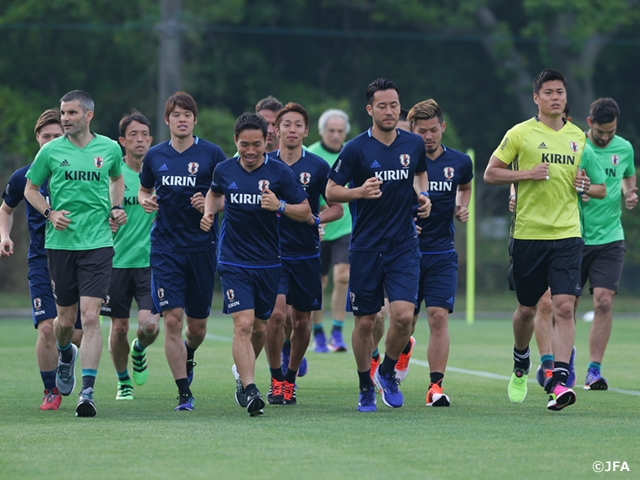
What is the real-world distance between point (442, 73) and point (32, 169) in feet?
67.8

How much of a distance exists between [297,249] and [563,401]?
2507 millimetres

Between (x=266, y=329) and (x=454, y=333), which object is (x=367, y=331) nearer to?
(x=266, y=329)

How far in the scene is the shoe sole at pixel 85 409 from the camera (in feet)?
28.0

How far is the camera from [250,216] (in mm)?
8789

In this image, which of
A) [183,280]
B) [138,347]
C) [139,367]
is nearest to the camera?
[183,280]

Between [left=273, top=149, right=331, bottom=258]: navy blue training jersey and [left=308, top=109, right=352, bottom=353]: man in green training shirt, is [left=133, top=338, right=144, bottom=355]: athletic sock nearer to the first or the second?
[left=273, top=149, right=331, bottom=258]: navy blue training jersey

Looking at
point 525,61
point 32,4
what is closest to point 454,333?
point 525,61

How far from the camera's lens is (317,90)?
29.4 meters

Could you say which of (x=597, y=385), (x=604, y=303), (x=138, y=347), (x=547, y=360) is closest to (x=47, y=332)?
(x=138, y=347)

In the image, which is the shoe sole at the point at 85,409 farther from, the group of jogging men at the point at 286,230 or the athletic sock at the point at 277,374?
the athletic sock at the point at 277,374

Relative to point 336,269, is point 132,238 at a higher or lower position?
higher

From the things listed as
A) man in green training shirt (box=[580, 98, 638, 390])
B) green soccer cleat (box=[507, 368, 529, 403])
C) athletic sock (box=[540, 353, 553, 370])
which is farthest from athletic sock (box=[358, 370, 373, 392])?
man in green training shirt (box=[580, 98, 638, 390])

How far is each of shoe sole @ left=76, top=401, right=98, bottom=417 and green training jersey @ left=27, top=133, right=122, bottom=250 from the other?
3.74 feet

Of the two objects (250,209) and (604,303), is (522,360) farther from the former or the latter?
(250,209)
